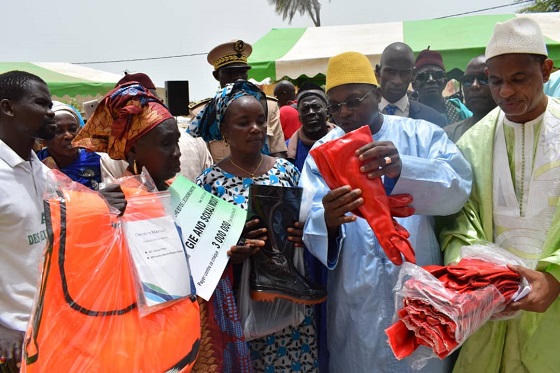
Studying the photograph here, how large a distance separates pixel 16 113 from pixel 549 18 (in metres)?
11.0

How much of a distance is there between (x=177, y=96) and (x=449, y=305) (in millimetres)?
4361

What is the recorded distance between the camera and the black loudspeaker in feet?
17.1

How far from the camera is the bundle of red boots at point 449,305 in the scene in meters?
1.50

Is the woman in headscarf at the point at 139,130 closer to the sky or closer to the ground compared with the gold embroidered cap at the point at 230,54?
closer to the ground

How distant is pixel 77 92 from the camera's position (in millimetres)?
11625

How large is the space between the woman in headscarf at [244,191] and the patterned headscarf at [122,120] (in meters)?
0.41

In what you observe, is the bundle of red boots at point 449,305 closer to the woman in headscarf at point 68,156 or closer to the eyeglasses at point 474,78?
the eyeglasses at point 474,78

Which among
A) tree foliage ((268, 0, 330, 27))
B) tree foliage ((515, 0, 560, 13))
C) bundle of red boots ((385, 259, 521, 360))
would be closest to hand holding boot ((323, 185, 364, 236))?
bundle of red boots ((385, 259, 521, 360))

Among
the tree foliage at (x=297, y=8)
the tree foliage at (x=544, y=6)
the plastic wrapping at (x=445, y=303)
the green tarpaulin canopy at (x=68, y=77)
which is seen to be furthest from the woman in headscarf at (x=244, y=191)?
the tree foliage at (x=297, y=8)

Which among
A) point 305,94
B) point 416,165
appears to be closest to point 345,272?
point 416,165

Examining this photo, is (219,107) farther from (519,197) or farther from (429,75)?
(429,75)

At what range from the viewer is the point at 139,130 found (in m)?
2.05

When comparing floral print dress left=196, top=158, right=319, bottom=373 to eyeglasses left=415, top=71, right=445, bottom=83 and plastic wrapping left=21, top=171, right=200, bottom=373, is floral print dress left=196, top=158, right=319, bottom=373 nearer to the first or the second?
plastic wrapping left=21, top=171, right=200, bottom=373

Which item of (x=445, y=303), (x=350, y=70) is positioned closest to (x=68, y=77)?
(x=350, y=70)
